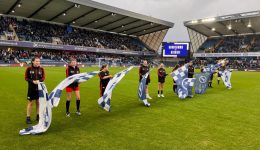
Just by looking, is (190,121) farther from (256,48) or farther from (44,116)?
(256,48)

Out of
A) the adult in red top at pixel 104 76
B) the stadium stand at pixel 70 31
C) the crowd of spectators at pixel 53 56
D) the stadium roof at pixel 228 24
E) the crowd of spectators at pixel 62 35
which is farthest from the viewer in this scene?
the stadium roof at pixel 228 24

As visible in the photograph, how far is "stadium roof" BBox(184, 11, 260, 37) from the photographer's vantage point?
60.7 metres

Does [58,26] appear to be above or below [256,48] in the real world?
above

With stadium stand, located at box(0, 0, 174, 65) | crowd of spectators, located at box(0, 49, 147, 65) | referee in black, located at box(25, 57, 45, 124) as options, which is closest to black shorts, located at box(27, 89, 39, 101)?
referee in black, located at box(25, 57, 45, 124)

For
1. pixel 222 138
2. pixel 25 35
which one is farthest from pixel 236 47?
pixel 222 138

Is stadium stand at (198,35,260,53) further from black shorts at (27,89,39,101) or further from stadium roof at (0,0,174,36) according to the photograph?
black shorts at (27,89,39,101)

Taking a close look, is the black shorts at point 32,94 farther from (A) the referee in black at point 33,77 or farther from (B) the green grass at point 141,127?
(B) the green grass at point 141,127

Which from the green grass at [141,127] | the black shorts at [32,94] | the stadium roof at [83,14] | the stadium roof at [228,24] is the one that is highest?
the stadium roof at [83,14]

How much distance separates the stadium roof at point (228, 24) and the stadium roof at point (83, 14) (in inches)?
360

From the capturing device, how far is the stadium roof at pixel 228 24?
60.7m

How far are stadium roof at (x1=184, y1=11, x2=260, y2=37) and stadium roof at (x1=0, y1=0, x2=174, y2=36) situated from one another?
915 centimetres

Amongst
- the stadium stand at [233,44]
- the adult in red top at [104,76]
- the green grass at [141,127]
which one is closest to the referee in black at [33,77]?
the green grass at [141,127]

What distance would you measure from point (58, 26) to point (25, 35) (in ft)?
40.3

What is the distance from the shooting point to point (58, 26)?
219ft
